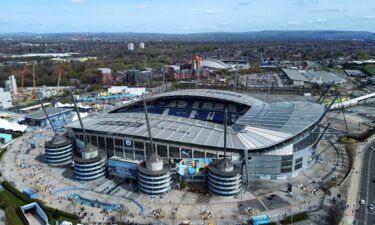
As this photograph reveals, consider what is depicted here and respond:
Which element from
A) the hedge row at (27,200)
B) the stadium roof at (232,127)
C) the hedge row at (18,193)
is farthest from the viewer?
the stadium roof at (232,127)

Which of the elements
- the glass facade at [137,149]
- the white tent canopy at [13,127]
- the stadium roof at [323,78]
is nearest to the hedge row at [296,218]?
the glass facade at [137,149]

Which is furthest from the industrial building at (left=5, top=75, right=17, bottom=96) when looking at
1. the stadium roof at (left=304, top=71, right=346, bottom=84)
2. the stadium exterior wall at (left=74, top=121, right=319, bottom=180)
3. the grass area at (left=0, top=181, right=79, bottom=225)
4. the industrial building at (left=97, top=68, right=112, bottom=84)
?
the stadium roof at (left=304, top=71, right=346, bottom=84)

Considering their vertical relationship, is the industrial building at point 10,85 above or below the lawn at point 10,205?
above

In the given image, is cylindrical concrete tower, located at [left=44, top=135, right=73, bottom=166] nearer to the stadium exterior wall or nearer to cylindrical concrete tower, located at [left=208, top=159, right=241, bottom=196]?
the stadium exterior wall

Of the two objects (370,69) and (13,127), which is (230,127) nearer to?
(13,127)

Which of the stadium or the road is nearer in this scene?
the road

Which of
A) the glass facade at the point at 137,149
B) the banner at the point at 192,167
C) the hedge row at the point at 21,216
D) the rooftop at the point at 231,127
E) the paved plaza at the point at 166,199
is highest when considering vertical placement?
the rooftop at the point at 231,127

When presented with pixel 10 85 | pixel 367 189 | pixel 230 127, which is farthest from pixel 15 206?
pixel 10 85

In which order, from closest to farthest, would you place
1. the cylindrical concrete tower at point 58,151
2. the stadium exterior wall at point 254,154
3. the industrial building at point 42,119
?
1. the stadium exterior wall at point 254,154
2. the cylindrical concrete tower at point 58,151
3. the industrial building at point 42,119

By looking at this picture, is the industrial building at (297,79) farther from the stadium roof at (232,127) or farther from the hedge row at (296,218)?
the hedge row at (296,218)
